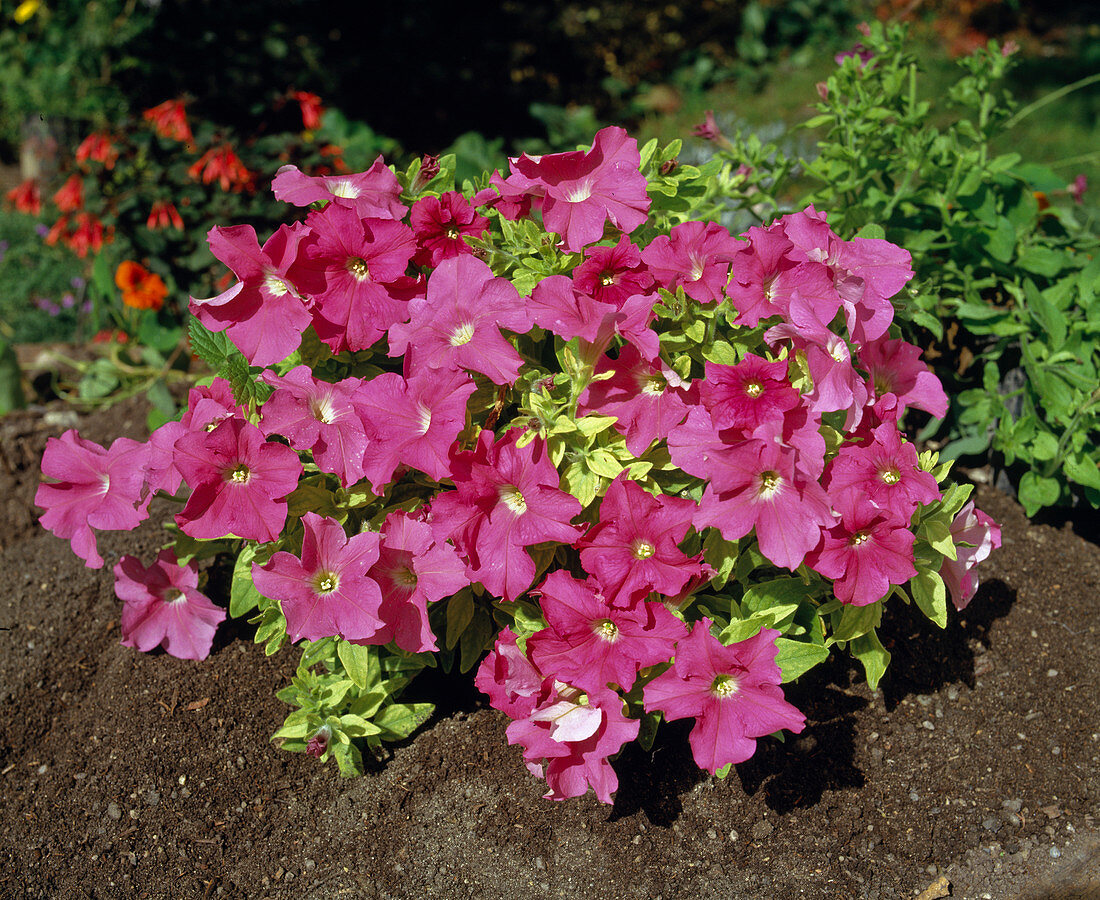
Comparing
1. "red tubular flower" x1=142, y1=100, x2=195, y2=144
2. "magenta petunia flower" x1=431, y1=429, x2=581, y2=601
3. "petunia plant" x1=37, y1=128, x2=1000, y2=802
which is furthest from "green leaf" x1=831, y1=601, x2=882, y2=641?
"red tubular flower" x1=142, y1=100, x2=195, y2=144

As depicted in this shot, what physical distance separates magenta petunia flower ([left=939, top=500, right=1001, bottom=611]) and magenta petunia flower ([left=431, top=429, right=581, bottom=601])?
700 millimetres

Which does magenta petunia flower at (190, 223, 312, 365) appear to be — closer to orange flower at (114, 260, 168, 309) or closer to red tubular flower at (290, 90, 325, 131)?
orange flower at (114, 260, 168, 309)

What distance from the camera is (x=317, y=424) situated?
1.35 m

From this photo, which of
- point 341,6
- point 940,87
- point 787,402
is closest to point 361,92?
point 341,6

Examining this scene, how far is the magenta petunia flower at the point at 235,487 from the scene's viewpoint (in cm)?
131

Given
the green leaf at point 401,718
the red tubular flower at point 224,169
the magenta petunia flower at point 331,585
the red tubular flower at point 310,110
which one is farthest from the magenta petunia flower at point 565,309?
the red tubular flower at point 310,110

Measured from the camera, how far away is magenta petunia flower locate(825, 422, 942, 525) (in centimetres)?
128

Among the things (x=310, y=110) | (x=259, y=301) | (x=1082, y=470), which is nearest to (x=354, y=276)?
(x=259, y=301)

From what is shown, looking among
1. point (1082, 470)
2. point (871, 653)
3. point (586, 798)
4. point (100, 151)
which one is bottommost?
point (586, 798)

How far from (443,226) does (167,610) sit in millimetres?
1029

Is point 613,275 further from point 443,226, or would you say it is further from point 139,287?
point 139,287

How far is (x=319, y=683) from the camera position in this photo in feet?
5.22

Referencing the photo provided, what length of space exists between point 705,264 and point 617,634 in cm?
62

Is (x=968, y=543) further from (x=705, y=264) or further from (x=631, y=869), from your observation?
(x=631, y=869)
